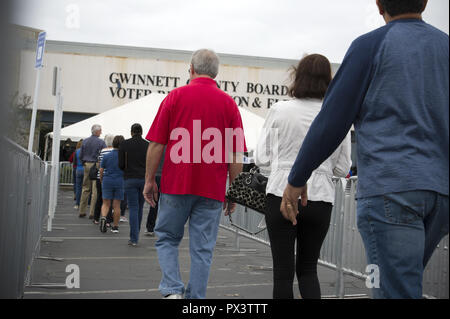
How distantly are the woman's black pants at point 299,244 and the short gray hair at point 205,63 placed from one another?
1.30 metres

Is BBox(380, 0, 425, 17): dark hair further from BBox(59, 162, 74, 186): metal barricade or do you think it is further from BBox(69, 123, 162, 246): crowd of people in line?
BBox(59, 162, 74, 186): metal barricade

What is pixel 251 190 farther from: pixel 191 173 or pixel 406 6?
pixel 406 6

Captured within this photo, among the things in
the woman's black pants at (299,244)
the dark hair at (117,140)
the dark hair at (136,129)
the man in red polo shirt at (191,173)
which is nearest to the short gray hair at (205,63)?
the man in red polo shirt at (191,173)

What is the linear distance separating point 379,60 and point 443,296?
281 cm

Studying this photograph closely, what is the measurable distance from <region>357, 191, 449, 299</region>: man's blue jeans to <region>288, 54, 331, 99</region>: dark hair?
1.86 metres

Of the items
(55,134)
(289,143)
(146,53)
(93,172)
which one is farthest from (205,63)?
(146,53)

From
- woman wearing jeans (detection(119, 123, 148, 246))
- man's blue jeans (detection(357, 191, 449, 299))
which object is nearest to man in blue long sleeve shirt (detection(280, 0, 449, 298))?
man's blue jeans (detection(357, 191, 449, 299))

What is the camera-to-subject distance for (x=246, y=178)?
4.50m

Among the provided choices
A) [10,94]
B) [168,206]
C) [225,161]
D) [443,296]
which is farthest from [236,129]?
[10,94]

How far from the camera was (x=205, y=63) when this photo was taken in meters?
4.77

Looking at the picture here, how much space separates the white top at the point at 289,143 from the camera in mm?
3930

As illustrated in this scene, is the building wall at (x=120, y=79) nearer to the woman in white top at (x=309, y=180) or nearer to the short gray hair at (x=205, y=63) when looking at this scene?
the short gray hair at (x=205, y=63)

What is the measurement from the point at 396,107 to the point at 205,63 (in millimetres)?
2719
